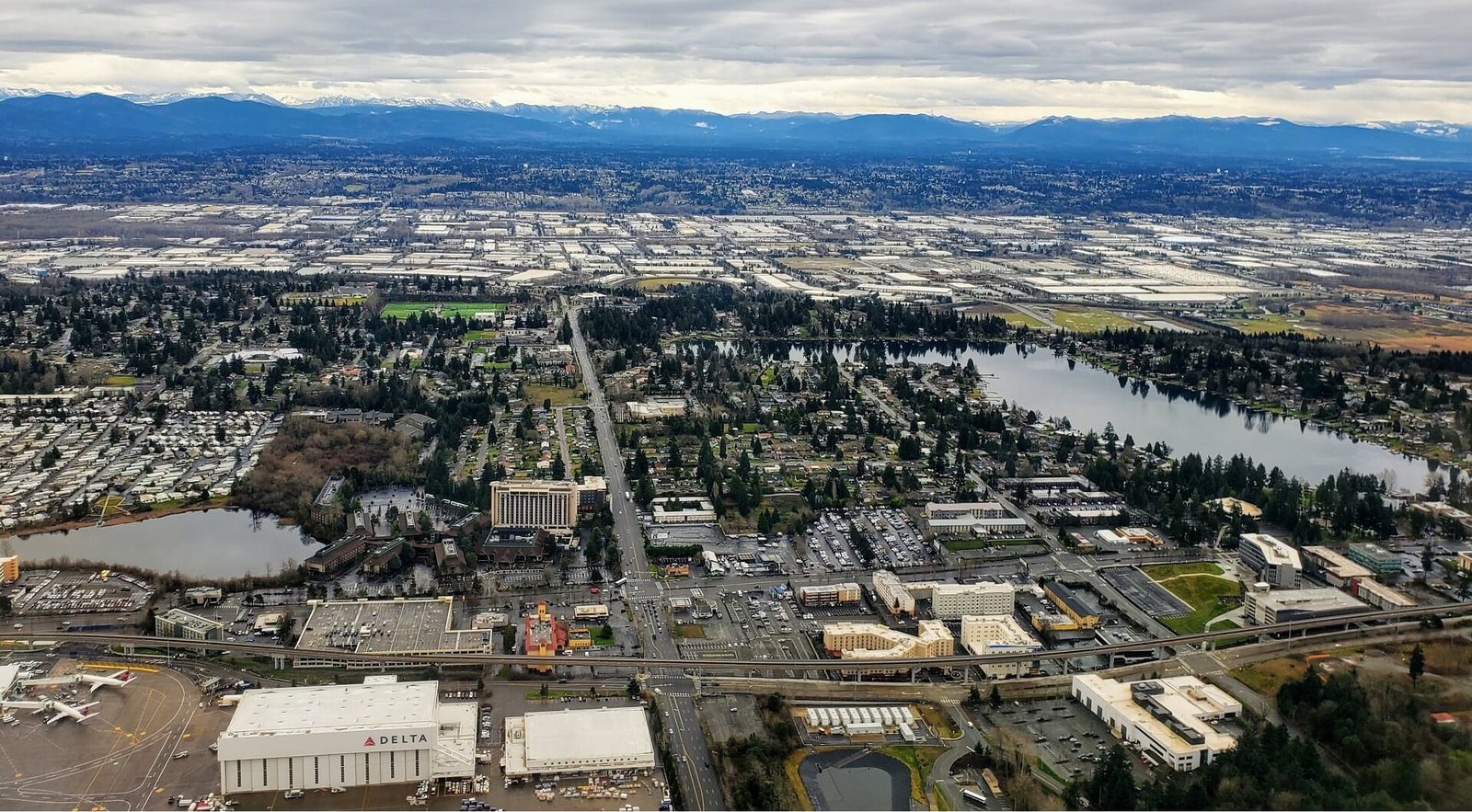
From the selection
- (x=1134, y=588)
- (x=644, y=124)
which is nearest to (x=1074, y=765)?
(x=1134, y=588)

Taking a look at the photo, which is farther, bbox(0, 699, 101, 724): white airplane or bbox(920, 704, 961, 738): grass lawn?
bbox(920, 704, 961, 738): grass lawn

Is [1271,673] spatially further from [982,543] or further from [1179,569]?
[982,543]

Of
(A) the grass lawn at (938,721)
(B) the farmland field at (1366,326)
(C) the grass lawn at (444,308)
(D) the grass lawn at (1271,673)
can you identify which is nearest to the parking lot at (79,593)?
(A) the grass lawn at (938,721)

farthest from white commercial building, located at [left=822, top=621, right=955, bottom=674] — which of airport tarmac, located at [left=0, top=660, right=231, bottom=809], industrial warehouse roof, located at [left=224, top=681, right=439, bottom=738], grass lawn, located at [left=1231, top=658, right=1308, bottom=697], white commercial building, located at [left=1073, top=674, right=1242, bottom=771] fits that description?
airport tarmac, located at [left=0, top=660, right=231, bottom=809]

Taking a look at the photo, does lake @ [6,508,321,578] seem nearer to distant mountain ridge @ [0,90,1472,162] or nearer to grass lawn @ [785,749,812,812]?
grass lawn @ [785,749,812,812]

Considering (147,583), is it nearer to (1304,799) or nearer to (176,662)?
(176,662)

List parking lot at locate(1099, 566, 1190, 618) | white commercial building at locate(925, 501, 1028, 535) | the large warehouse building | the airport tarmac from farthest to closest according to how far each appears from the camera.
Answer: white commercial building at locate(925, 501, 1028, 535) → parking lot at locate(1099, 566, 1190, 618) → the large warehouse building → the airport tarmac
